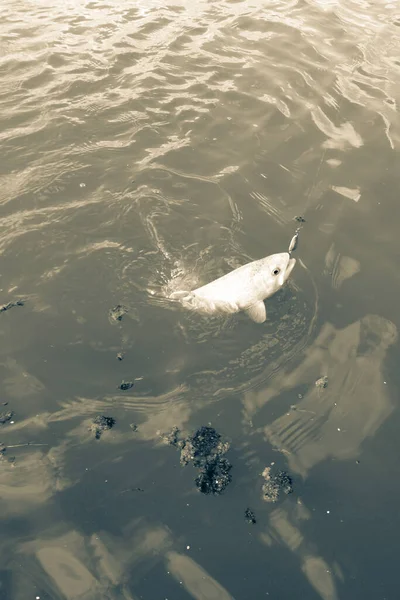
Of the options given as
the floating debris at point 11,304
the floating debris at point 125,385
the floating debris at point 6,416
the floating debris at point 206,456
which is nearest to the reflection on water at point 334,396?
the floating debris at point 206,456

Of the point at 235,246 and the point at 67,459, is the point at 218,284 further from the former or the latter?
the point at 67,459

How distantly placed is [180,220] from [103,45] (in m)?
9.28

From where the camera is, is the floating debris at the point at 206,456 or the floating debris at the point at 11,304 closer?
the floating debris at the point at 206,456

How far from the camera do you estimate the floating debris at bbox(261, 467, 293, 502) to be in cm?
547

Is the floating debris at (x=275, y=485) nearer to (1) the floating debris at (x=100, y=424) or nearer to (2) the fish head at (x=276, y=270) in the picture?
(1) the floating debris at (x=100, y=424)

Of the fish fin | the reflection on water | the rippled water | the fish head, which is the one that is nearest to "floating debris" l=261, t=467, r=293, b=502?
the rippled water

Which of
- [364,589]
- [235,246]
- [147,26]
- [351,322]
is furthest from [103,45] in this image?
[364,589]

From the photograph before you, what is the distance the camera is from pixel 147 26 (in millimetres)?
15484

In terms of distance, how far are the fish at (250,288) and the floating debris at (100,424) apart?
2457 millimetres

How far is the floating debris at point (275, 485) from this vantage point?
17.9 ft

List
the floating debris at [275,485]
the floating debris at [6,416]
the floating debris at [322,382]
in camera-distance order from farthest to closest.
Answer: the floating debris at [322,382]
the floating debris at [6,416]
the floating debris at [275,485]

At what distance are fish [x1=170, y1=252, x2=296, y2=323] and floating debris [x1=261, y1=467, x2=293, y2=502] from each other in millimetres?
2490

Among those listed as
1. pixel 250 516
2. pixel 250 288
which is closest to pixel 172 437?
pixel 250 516

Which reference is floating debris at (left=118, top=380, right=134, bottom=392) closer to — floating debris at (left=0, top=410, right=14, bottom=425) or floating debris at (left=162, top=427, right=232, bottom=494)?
floating debris at (left=162, top=427, right=232, bottom=494)
